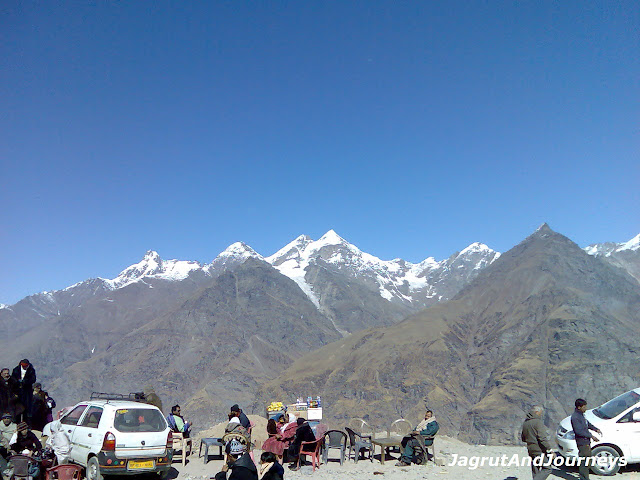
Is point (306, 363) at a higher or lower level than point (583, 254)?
lower

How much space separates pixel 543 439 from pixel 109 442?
9.24 meters

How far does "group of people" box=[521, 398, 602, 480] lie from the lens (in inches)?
398

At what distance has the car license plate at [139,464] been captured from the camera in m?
10.5

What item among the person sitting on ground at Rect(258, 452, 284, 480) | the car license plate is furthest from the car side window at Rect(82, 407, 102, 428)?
the person sitting on ground at Rect(258, 452, 284, 480)

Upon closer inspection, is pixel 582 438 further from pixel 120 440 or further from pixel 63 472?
pixel 63 472

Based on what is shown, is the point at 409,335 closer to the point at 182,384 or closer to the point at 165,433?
the point at 182,384

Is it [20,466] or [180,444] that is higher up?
[20,466]

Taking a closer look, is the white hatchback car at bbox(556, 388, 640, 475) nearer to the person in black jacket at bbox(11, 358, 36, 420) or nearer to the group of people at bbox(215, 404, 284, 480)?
the group of people at bbox(215, 404, 284, 480)

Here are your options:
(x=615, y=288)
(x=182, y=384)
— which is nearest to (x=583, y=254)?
(x=615, y=288)

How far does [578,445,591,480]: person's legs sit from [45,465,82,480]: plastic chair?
1097cm

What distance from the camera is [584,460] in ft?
35.1

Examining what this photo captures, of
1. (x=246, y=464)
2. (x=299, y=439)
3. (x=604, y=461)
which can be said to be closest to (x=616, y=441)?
(x=604, y=461)

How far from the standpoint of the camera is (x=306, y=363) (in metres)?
152

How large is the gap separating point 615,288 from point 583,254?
2107 cm
